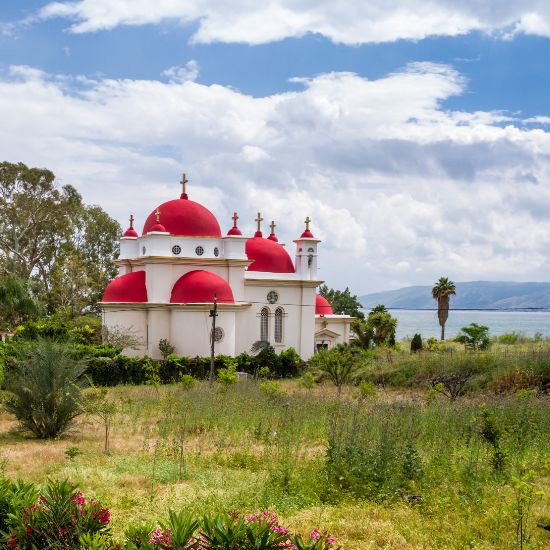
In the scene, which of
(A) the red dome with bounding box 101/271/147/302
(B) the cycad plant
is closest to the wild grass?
(B) the cycad plant

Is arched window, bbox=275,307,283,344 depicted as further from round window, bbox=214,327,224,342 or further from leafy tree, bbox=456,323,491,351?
leafy tree, bbox=456,323,491,351

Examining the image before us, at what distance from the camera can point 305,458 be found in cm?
1154

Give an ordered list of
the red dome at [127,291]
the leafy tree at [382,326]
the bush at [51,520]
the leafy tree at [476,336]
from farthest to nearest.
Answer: the leafy tree at [382,326], the leafy tree at [476,336], the red dome at [127,291], the bush at [51,520]

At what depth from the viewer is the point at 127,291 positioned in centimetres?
3209

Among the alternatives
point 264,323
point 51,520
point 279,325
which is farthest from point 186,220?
point 51,520

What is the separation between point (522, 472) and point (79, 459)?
7.07 metres

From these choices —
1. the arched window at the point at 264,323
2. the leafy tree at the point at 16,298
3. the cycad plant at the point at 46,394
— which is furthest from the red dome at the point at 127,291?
the cycad plant at the point at 46,394

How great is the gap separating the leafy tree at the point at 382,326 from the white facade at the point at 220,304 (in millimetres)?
5861

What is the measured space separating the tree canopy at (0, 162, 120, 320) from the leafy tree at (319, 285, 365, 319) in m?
17.1

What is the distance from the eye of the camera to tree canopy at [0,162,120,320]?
45.4m

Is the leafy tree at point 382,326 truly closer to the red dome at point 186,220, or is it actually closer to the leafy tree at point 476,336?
the leafy tree at point 476,336

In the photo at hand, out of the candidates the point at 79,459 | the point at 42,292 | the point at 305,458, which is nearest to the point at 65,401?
the point at 79,459

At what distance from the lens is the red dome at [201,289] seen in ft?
101

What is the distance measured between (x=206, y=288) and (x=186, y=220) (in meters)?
4.03
